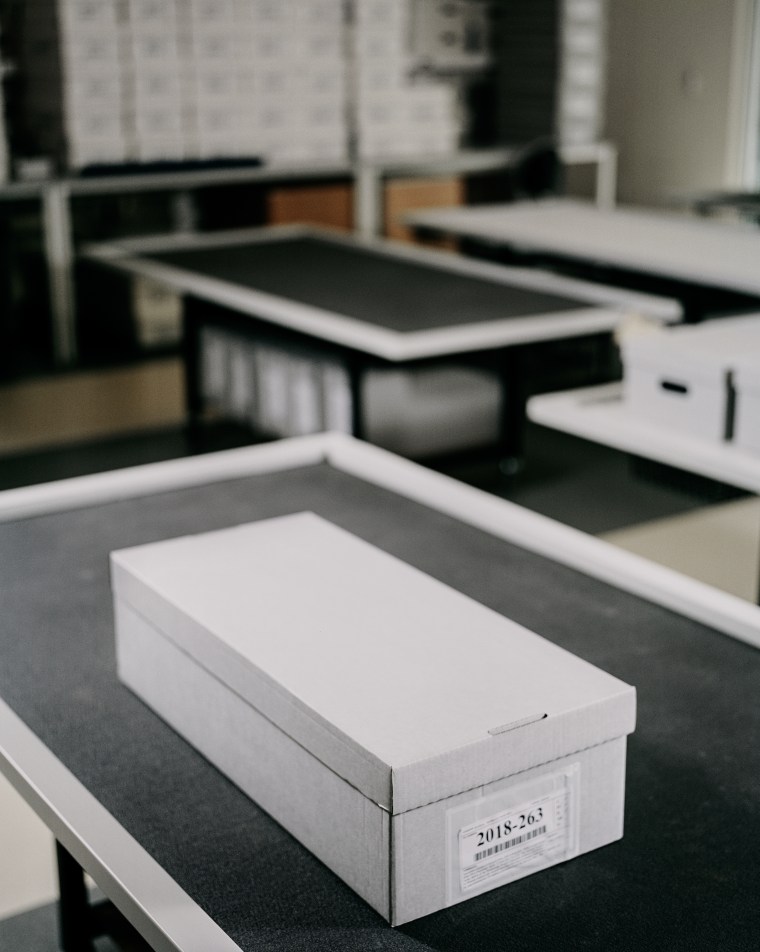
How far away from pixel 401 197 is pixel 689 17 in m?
2.59

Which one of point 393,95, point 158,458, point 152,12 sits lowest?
point 158,458

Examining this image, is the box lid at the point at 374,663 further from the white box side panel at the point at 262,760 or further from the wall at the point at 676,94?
the wall at the point at 676,94

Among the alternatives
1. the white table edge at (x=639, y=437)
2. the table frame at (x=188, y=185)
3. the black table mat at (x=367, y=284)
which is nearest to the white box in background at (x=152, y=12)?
the table frame at (x=188, y=185)

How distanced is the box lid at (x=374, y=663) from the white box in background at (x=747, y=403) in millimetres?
1074

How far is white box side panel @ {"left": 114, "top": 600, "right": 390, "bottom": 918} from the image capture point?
893 mm

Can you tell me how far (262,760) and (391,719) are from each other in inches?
5.9

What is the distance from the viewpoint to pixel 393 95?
6.22 m

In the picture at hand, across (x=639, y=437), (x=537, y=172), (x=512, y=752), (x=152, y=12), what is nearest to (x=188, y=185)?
(x=152, y=12)

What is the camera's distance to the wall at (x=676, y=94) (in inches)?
299

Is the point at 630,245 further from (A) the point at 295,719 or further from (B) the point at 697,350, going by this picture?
(A) the point at 295,719

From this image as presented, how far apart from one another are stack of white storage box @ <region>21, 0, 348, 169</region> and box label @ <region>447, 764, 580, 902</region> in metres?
5.06

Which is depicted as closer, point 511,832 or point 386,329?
point 511,832

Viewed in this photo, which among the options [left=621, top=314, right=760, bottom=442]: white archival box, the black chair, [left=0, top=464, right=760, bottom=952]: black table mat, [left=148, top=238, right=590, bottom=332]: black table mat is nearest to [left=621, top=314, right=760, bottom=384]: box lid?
[left=621, top=314, right=760, bottom=442]: white archival box

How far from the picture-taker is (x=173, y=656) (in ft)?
3.67
